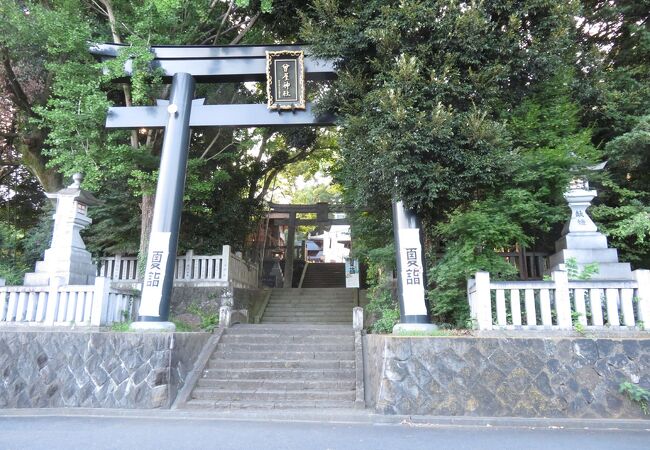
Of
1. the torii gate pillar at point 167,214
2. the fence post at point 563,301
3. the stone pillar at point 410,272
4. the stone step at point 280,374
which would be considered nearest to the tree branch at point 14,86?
the torii gate pillar at point 167,214

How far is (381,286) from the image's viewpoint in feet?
30.2

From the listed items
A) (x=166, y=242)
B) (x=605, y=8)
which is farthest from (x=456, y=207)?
(x=605, y=8)

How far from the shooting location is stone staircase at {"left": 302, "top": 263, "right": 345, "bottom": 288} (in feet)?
64.6

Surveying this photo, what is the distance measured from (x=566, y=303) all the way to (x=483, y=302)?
1.09 metres

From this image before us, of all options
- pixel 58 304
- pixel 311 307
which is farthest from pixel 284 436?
pixel 311 307

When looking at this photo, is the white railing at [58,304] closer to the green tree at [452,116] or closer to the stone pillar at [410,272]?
the green tree at [452,116]

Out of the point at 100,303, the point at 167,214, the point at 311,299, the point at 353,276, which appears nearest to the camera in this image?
the point at 100,303

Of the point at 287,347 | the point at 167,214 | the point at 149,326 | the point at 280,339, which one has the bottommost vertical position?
the point at 287,347

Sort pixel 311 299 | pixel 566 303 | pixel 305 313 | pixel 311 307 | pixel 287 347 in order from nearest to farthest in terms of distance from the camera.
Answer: pixel 566 303 → pixel 287 347 → pixel 305 313 → pixel 311 307 → pixel 311 299

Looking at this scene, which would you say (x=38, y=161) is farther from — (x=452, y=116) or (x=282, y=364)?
(x=452, y=116)

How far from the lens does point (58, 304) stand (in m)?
7.36

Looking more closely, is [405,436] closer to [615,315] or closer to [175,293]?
[615,315]

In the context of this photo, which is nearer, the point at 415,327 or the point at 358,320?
the point at 415,327

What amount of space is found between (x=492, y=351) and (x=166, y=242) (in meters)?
5.71
